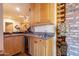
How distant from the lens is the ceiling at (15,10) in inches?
51.9

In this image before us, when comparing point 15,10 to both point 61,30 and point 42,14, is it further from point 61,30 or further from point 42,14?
point 61,30

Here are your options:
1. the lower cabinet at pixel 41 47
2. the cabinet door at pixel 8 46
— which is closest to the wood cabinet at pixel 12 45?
the cabinet door at pixel 8 46

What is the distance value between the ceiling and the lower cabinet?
24cm

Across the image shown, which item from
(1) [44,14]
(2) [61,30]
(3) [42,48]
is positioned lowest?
(3) [42,48]

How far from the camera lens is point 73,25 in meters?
1.33

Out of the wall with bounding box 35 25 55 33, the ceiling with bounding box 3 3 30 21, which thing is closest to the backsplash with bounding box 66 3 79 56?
the wall with bounding box 35 25 55 33

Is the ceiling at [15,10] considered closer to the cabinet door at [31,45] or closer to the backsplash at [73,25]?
the cabinet door at [31,45]

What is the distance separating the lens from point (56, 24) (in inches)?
52.8

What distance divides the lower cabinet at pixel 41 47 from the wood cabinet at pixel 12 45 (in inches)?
4.1

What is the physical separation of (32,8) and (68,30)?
1.30 feet

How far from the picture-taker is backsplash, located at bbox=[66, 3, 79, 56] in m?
1.33

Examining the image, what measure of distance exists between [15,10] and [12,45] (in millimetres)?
328

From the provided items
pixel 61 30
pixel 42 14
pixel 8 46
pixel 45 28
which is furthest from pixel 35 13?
pixel 8 46

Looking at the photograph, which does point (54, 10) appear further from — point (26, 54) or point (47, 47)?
point (26, 54)
